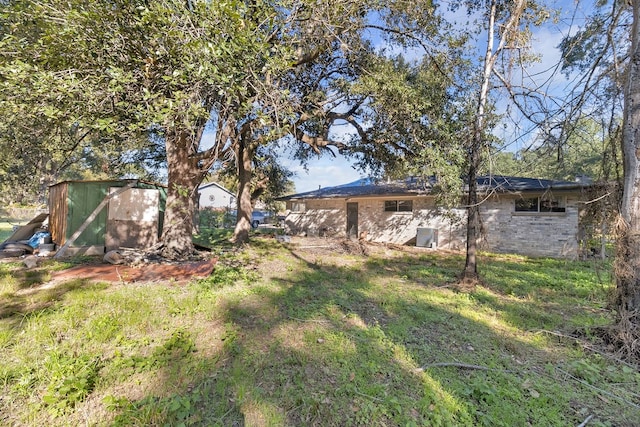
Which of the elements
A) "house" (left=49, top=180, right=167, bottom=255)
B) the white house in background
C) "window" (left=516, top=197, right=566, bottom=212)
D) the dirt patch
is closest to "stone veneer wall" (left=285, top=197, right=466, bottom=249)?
"window" (left=516, top=197, right=566, bottom=212)

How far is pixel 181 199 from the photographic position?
7531mm

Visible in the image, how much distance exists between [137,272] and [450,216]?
7275 mm

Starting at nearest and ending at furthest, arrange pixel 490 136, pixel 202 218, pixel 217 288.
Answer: pixel 217 288
pixel 490 136
pixel 202 218

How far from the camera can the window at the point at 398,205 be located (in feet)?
44.0

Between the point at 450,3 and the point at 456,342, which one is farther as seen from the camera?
the point at 450,3

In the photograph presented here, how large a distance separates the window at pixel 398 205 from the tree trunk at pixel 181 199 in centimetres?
929

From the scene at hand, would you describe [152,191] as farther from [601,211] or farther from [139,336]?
[601,211]

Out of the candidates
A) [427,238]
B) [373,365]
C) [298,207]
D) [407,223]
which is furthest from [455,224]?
[373,365]

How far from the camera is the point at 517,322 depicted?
176 inches

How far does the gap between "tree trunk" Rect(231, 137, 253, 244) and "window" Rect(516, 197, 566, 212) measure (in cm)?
1051

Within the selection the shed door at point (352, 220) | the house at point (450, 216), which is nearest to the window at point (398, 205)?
the house at point (450, 216)

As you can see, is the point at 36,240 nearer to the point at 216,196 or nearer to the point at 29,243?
the point at 29,243

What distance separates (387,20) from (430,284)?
6379 millimetres

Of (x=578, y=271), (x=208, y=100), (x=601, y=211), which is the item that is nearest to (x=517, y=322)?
(x=601, y=211)
